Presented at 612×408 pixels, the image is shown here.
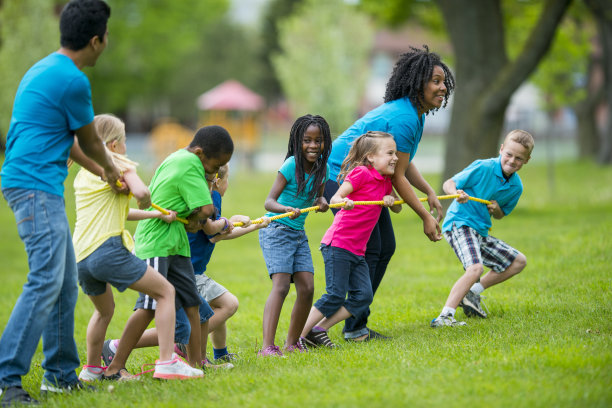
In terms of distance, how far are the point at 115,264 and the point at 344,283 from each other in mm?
2082

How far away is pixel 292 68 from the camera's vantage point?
41.6 meters

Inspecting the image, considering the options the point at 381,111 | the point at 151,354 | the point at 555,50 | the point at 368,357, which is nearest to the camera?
the point at 368,357

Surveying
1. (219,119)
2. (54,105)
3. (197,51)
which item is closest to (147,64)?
(219,119)

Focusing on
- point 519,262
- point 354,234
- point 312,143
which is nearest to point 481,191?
point 519,262

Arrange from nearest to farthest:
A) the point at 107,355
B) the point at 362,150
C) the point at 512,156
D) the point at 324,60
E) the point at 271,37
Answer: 1. the point at 107,355
2. the point at 362,150
3. the point at 512,156
4. the point at 324,60
5. the point at 271,37

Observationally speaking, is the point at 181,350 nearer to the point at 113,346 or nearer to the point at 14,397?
the point at 113,346

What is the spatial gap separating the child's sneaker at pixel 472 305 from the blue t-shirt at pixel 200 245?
8.55ft

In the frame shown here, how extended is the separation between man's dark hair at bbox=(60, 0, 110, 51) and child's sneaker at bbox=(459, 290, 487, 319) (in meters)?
4.15

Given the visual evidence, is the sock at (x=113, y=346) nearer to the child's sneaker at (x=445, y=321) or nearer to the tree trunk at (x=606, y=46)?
the child's sneaker at (x=445, y=321)

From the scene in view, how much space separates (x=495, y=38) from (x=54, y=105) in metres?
13.0

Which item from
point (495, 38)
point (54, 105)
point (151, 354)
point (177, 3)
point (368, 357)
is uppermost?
point (177, 3)

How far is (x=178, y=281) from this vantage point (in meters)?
5.16

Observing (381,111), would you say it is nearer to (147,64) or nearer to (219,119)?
(219,119)

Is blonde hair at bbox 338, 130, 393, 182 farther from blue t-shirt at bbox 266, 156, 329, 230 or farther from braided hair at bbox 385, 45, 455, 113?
braided hair at bbox 385, 45, 455, 113
